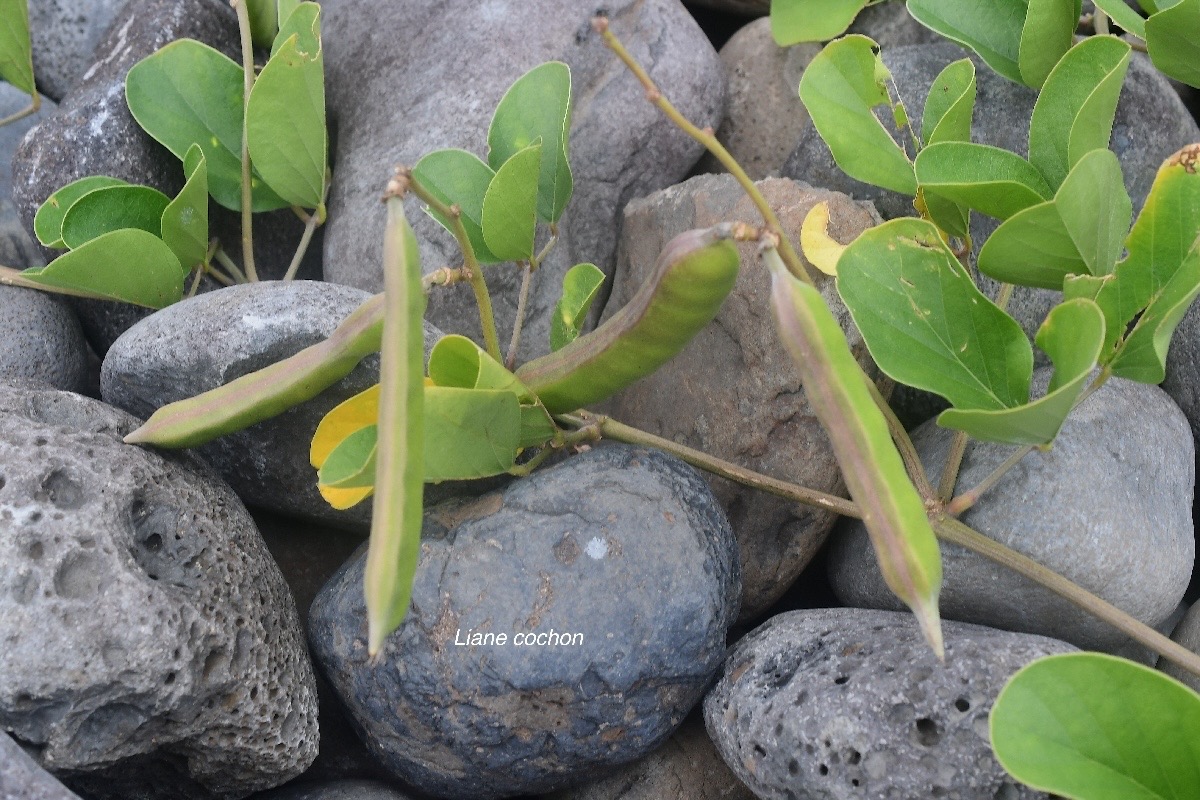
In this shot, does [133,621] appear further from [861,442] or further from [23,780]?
[861,442]

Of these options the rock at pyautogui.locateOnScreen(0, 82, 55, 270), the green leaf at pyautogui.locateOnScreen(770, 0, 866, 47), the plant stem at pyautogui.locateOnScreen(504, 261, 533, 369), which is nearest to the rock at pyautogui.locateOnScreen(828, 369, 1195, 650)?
the plant stem at pyautogui.locateOnScreen(504, 261, 533, 369)

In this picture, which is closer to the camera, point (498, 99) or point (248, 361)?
point (248, 361)

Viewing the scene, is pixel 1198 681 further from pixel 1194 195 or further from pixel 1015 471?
pixel 1194 195

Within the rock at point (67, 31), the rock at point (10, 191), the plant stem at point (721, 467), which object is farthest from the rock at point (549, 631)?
the rock at point (67, 31)

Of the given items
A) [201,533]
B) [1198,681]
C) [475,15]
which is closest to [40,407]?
[201,533]

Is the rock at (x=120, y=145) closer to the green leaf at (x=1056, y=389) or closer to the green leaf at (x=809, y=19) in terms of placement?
the green leaf at (x=809, y=19)

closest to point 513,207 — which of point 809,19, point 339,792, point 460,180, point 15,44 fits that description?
point 460,180
